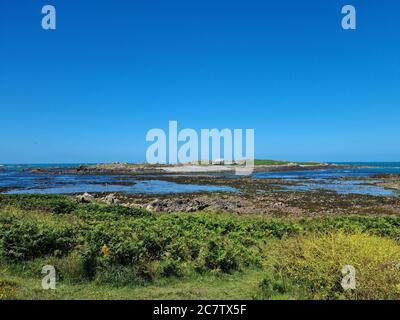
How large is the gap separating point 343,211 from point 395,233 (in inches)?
616

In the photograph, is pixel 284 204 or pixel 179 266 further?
pixel 284 204

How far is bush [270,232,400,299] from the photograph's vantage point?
884 centimetres

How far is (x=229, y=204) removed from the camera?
33469 mm

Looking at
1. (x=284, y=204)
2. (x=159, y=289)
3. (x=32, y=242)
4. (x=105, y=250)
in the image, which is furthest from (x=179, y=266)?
(x=284, y=204)

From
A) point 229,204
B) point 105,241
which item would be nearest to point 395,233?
point 105,241

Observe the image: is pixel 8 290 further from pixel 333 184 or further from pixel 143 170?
pixel 143 170

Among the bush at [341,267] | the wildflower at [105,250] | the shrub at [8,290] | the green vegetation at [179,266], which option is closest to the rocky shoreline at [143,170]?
the green vegetation at [179,266]

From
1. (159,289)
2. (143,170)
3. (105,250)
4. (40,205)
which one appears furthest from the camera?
(143,170)

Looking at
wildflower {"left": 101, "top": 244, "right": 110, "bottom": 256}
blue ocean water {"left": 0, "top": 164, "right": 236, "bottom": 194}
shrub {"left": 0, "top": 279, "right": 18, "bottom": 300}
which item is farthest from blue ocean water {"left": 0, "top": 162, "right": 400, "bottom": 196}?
shrub {"left": 0, "top": 279, "right": 18, "bottom": 300}

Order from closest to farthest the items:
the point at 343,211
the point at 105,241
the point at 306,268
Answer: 1. the point at 306,268
2. the point at 105,241
3. the point at 343,211

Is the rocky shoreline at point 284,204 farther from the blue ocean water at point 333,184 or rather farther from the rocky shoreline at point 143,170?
the rocky shoreline at point 143,170

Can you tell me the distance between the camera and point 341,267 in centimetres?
955

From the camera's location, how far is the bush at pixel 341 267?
8844 mm
